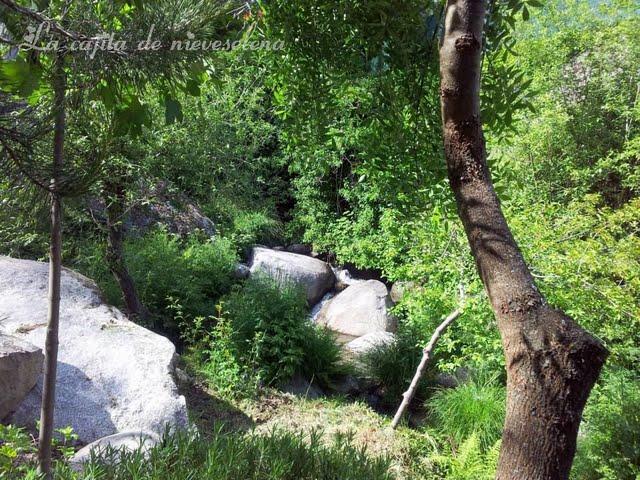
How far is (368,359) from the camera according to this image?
591 cm

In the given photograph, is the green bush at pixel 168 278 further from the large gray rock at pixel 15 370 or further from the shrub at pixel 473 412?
the shrub at pixel 473 412

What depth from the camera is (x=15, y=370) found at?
3035 mm

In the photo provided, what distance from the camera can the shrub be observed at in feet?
14.7

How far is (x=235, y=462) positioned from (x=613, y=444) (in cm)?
236

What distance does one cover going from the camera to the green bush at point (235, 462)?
1.71 meters

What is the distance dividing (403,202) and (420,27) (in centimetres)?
59

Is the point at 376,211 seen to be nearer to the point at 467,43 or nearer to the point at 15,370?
the point at 15,370

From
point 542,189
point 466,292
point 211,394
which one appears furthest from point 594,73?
point 211,394

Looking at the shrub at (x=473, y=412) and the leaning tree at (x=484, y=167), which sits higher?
the leaning tree at (x=484, y=167)

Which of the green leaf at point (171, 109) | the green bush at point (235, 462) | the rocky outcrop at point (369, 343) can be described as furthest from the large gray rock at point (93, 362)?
the rocky outcrop at point (369, 343)

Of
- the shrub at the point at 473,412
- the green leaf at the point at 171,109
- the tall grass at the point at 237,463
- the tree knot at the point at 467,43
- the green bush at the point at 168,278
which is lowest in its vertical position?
the shrub at the point at 473,412

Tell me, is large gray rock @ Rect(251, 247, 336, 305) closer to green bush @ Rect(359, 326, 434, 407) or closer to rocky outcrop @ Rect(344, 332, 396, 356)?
rocky outcrop @ Rect(344, 332, 396, 356)

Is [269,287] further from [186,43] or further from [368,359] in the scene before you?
[186,43]

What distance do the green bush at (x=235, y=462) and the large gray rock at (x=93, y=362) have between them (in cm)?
135
